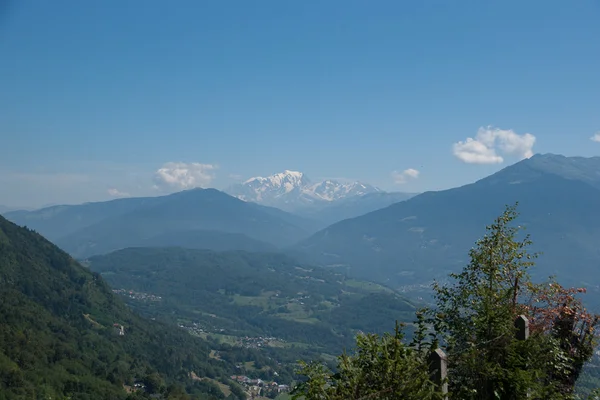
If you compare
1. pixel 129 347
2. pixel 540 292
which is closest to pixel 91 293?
pixel 129 347

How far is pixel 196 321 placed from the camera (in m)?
173

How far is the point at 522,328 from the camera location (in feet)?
19.5

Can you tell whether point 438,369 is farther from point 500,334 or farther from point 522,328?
point 522,328

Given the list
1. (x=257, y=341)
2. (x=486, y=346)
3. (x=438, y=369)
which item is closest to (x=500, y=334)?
(x=486, y=346)

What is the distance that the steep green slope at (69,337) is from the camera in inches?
2445

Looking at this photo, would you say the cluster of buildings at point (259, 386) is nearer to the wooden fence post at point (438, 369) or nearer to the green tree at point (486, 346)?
the green tree at point (486, 346)

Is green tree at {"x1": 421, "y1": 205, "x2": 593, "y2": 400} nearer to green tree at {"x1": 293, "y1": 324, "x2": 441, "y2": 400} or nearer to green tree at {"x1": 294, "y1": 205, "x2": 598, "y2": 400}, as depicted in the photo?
green tree at {"x1": 294, "y1": 205, "x2": 598, "y2": 400}

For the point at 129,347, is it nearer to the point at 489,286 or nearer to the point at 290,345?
the point at 290,345

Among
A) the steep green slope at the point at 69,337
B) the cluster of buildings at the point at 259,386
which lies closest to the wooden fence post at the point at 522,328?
the steep green slope at the point at 69,337

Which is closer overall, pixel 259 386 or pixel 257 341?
pixel 259 386

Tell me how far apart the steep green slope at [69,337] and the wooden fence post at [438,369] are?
58.1 meters

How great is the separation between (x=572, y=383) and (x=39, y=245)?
141 meters

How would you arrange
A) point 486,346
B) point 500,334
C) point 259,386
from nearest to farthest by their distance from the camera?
1. point 486,346
2. point 500,334
3. point 259,386

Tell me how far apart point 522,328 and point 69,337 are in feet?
307
